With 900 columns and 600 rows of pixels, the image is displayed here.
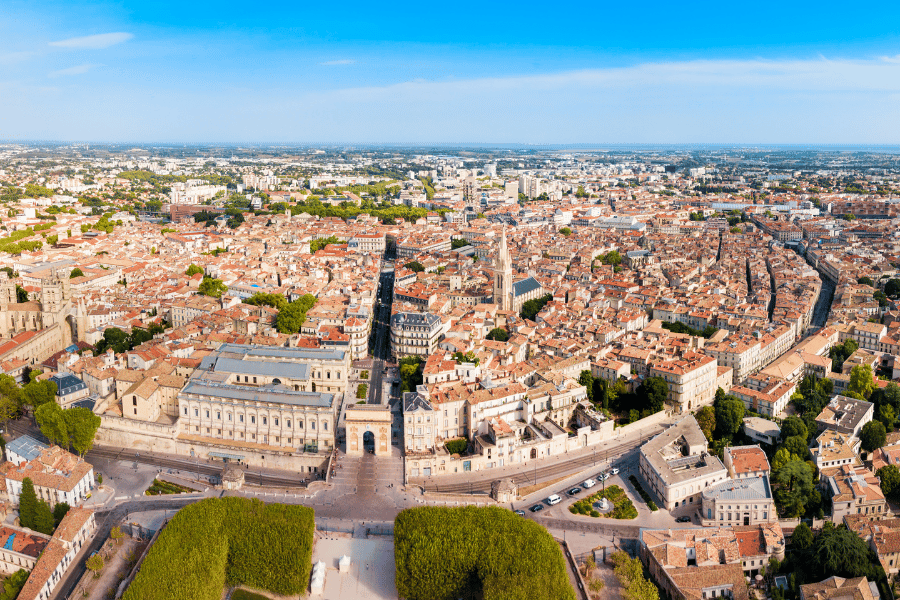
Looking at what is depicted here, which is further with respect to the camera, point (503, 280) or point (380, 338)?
point (503, 280)

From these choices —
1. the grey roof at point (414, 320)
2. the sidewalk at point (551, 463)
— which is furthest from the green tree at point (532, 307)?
the sidewalk at point (551, 463)

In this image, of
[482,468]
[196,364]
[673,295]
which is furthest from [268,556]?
[673,295]

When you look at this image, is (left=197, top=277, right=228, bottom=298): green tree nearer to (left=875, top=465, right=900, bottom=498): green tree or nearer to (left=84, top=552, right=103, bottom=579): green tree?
(left=84, top=552, right=103, bottom=579): green tree

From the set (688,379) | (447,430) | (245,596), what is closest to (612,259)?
(688,379)

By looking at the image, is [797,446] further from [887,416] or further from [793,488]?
[887,416]

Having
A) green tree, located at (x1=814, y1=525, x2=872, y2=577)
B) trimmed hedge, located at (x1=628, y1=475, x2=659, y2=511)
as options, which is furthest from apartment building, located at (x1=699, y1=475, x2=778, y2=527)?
green tree, located at (x1=814, y1=525, x2=872, y2=577)

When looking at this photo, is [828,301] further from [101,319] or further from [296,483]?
[101,319]

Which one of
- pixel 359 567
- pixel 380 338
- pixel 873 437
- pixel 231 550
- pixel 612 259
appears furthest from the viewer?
pixel 612 259
